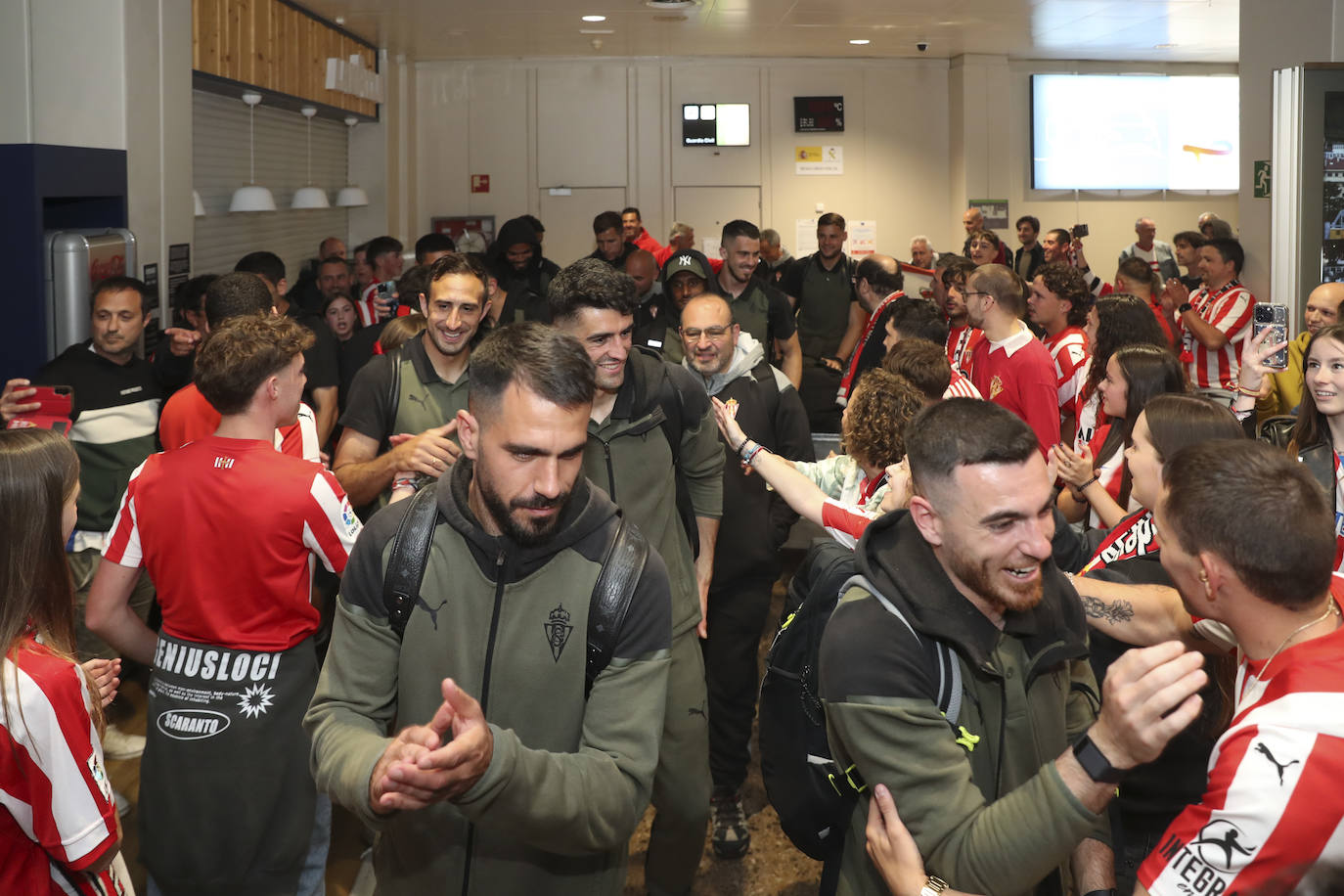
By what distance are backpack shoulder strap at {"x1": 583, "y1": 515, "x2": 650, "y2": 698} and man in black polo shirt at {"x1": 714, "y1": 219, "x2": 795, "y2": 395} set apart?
15.3ft

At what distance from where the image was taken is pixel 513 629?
6.40 feet

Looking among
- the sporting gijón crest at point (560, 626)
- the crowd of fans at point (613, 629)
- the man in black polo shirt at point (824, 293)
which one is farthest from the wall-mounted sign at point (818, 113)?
the sporting gijón crest at point (560, 626)

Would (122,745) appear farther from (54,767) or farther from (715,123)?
(715,123)

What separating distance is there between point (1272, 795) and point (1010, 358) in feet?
11.5

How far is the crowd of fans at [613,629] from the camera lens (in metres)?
1.68

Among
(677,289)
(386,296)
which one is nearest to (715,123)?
(386,296)

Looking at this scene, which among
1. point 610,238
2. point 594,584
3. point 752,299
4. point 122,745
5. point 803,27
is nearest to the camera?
point 594,584

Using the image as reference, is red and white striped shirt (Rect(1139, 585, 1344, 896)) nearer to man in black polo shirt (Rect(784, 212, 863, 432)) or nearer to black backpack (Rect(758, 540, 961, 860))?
black backpack (Rect(758, 540, 961, 860))

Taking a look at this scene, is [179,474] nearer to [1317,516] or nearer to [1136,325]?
[1317,516]

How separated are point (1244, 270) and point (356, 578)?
6066 millimetres

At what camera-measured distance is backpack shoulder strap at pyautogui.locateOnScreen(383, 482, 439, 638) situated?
6.41 ft

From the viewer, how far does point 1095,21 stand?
31.3 ft

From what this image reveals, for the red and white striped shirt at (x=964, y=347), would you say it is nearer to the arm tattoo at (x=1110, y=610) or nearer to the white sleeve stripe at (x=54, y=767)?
the arm tattoo at (x=1110, y=610)

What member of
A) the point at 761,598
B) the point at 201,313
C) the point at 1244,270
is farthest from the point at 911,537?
the point at 1244,270
